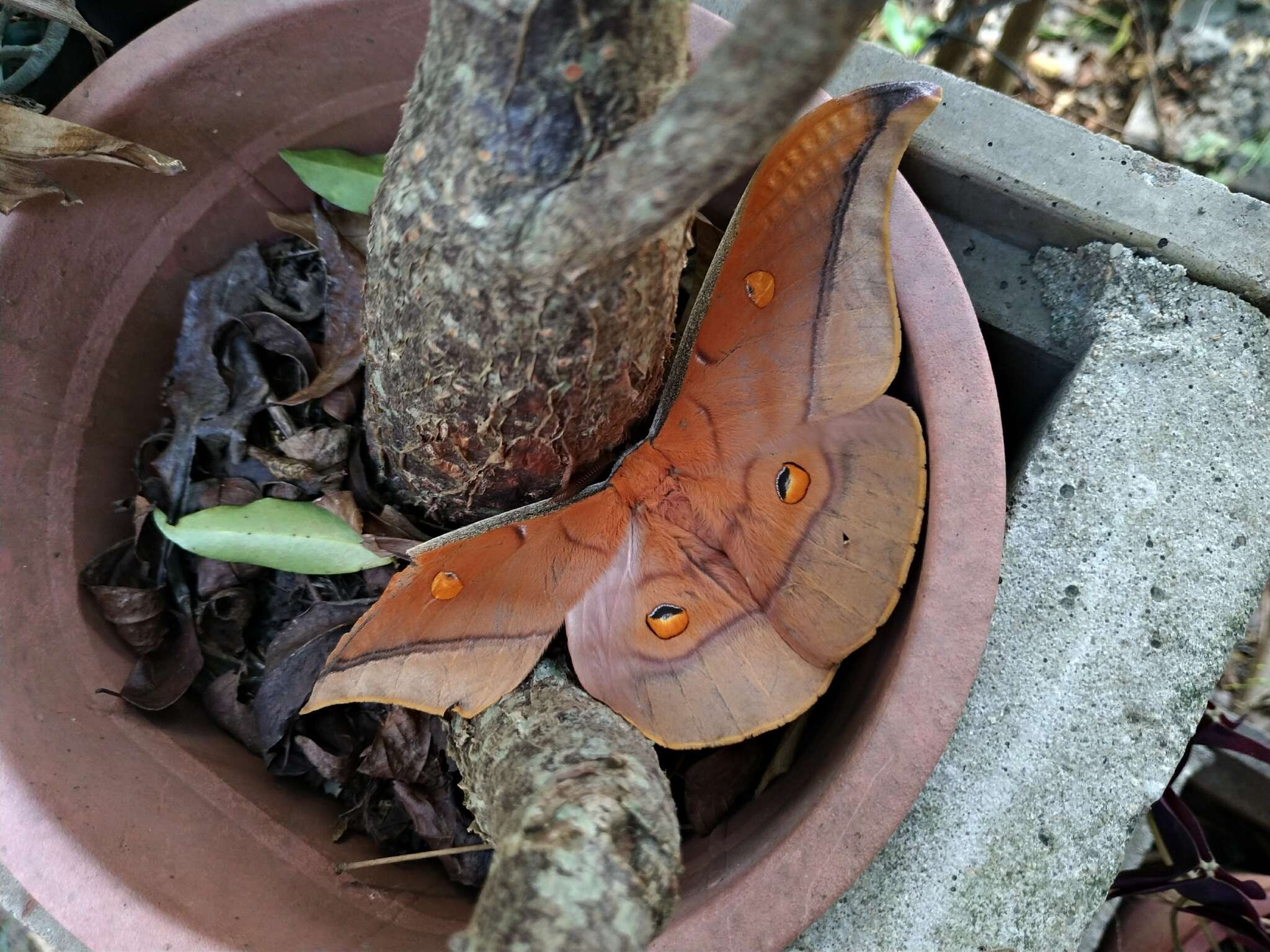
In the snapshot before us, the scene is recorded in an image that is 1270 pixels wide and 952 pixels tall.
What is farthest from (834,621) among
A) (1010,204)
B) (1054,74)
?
(1054,74)

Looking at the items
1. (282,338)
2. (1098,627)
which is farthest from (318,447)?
(1098,627)

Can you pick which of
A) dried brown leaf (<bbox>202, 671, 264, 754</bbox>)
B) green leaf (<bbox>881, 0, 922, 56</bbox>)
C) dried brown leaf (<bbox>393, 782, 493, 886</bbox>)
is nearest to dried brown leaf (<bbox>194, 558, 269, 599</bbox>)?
dried brown leaf (<bbox>202, 671, 264, 754</bbox>)

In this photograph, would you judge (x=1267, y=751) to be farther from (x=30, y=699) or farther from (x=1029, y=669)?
(x=30, y=699)

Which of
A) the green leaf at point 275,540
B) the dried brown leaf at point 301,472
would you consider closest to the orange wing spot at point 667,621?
the green leaf at point 275,540

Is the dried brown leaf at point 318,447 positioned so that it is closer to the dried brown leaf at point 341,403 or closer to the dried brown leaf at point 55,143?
the dried brown leaf at point 341,403

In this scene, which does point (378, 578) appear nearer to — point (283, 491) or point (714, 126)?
point (283, 491)

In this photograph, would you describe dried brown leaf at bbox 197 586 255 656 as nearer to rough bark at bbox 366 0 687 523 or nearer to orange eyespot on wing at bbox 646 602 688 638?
rough bark at bbox 366 0 687 523

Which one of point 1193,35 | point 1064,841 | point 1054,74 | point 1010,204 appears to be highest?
point 1193,35
